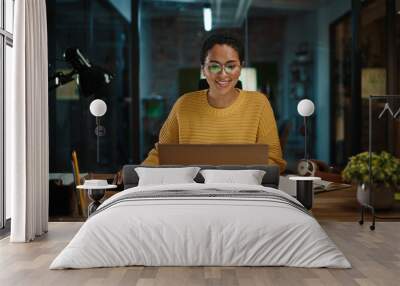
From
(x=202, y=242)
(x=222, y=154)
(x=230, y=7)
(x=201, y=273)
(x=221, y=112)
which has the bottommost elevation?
(x=201, y=273)

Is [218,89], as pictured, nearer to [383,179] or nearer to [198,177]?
[198,177]

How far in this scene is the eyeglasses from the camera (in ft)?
25.4

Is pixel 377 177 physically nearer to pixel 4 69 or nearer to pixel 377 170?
pixel 377 170

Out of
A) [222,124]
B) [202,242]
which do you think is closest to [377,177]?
[222,124]

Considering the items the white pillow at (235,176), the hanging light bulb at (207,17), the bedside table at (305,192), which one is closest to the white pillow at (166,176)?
the white pillow at (235,176)

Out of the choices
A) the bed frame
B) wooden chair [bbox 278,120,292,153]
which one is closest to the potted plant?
wooden chair [bbox 278,120,292,153]

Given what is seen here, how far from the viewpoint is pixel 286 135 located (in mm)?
7797

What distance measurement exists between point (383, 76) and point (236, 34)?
1.75m

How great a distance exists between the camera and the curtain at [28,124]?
6188 mm

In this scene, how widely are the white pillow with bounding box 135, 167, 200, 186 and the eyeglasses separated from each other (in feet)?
4.22

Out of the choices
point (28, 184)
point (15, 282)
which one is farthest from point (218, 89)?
point (15, 282)

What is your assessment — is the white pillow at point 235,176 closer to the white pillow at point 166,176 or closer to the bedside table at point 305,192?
the white pillow at point 166,176

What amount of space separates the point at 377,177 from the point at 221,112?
6.25ft

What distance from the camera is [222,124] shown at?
7.68 metres
